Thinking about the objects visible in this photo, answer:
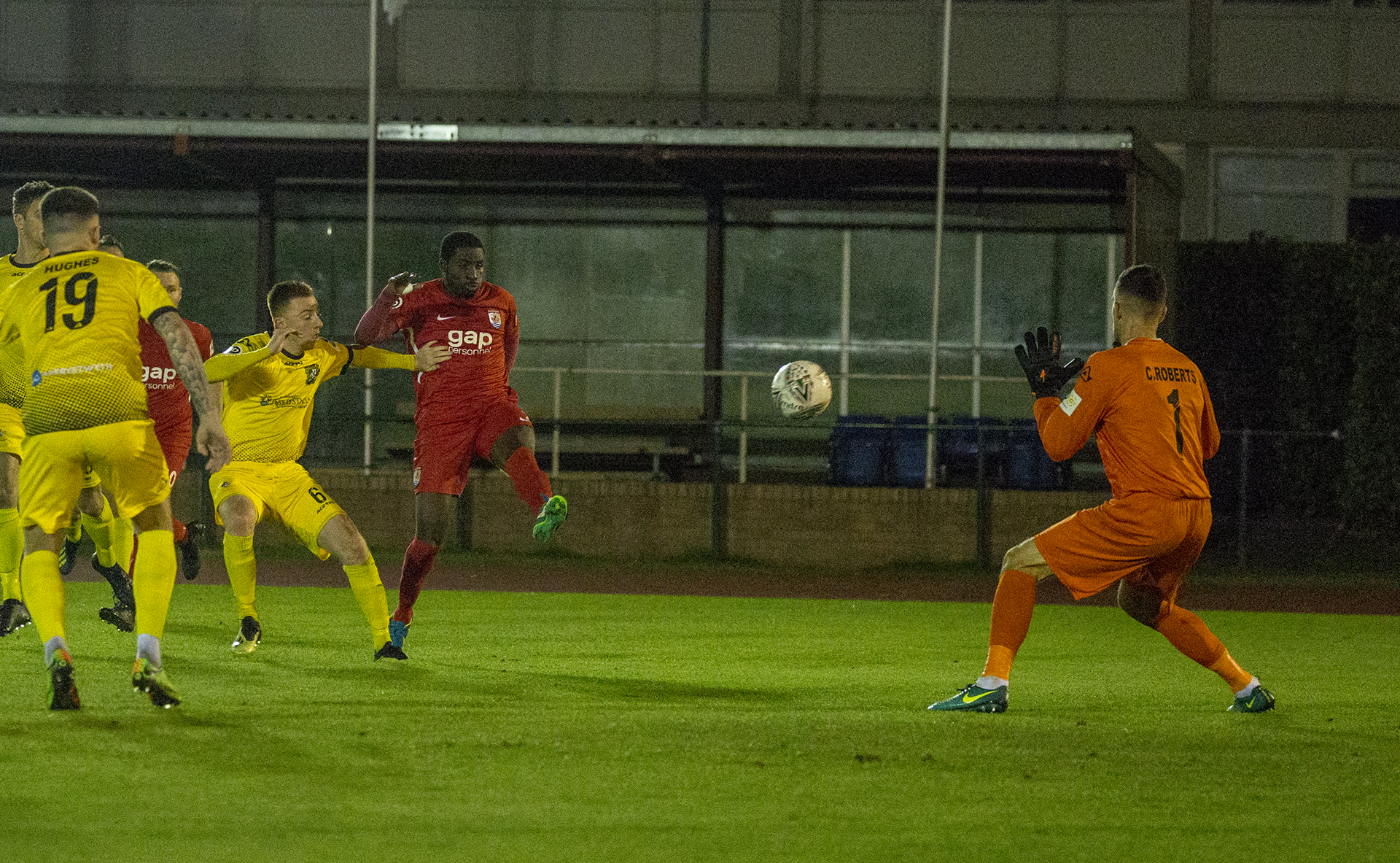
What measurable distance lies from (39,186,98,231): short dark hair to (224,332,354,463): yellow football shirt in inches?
79.1

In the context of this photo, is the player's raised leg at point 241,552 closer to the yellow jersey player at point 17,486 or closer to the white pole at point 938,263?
the yellow jersey player at point 17,486

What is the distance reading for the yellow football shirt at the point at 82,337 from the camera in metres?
6.48

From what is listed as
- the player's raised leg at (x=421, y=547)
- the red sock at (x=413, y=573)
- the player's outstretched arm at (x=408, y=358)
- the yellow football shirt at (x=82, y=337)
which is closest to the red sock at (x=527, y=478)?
the player's raised leg at (x=421, y=547)

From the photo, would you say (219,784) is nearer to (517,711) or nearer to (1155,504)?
(517,711)

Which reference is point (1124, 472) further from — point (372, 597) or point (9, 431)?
point (9, 431)

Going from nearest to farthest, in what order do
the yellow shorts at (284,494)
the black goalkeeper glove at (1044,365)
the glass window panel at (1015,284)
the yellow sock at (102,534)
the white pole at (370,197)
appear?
the black goalkeeper glove at (1044,365)
the yellow shorts at (284,494)
the yellow sock at (102,534)
the white pole at (370,197)
the glass window panel at (1015,284)

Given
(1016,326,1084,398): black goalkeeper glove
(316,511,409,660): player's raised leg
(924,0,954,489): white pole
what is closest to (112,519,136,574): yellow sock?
(316,511,409,660): player's raised leg

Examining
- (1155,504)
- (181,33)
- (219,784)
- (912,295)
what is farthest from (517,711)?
(181,33)

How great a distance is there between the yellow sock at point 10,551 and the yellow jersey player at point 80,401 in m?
2.61

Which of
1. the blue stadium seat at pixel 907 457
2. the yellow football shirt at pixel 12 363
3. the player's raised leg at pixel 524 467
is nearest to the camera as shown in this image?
the yellow football shirt at pixel 12 363

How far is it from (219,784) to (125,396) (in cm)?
203

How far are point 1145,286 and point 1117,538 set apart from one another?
3.70 feet

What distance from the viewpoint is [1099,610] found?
1298 centimetres

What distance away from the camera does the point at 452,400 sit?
8.86 metres
